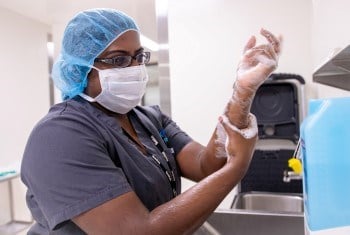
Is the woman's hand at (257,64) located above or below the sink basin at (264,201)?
above

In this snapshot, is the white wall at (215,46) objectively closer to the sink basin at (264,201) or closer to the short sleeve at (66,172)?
the sink basin at (264,201)

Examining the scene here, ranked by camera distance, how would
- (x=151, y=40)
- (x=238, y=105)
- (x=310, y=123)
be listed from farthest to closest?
1. (x=151, y=40)
2. (x=238, y=105)
3. (x=310, y=123)

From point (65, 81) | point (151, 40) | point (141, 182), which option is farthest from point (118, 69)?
point (151, 40)

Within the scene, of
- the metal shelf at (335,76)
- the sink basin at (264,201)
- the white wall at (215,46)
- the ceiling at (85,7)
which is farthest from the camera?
the ceiling at (85,7)

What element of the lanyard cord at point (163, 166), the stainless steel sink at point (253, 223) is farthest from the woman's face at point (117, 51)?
the stainless steel sink at point (253, 223)

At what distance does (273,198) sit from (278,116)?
1.48 feet

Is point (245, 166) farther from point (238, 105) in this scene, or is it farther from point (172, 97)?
point (172, 97)

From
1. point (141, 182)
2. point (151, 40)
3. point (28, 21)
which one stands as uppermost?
point (28, 21)

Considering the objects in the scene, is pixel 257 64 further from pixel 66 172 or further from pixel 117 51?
pixel 66 172

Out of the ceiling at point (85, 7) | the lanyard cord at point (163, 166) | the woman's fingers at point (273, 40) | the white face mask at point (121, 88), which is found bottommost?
the lanyard cord at point (163, 166)

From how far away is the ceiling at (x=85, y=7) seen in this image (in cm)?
276

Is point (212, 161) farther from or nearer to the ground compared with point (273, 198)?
farther from the ground

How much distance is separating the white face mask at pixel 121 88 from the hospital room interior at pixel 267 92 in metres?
0.48

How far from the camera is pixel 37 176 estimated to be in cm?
68
